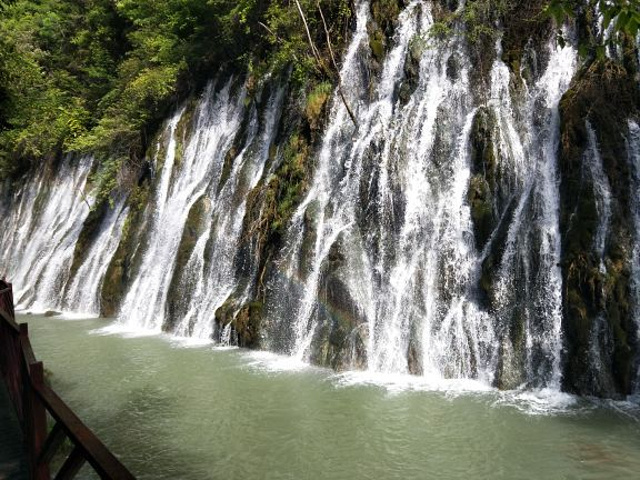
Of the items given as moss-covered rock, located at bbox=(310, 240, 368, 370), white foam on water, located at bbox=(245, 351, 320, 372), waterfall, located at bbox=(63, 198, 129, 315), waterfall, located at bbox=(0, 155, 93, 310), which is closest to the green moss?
moss-covered rock, located at bbox=(310, 240, 368, 370)

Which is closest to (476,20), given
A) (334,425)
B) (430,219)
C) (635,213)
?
(430,219)

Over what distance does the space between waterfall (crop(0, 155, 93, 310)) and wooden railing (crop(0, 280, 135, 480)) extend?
645 inches

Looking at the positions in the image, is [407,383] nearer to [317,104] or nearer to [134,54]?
[317,104]

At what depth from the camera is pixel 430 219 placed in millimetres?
11258

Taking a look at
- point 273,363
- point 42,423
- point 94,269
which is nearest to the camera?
point 42,423

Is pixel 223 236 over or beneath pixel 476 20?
beneath

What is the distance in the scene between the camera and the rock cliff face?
9016 millimetres

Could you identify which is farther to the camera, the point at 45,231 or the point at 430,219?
the point at 45,231

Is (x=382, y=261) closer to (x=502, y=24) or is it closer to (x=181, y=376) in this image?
(x=181, y=376)

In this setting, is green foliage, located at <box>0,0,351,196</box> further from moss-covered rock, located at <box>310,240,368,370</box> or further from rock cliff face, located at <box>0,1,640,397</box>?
moss-covered rock, located at <box>310,240,368,370</box>

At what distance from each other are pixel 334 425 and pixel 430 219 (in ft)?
16.7

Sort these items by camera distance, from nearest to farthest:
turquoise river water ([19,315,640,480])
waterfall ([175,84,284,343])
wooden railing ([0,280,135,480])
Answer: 1. wooden railing ([0,280,135,480])
2. turquoise river water ([19,315,640,480])
3. waterfall ([175,84,284,343])

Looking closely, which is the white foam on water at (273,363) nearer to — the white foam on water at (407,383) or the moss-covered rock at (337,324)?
the moss-covered rock at (337,324)

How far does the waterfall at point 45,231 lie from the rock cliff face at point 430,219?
4.65 metres
